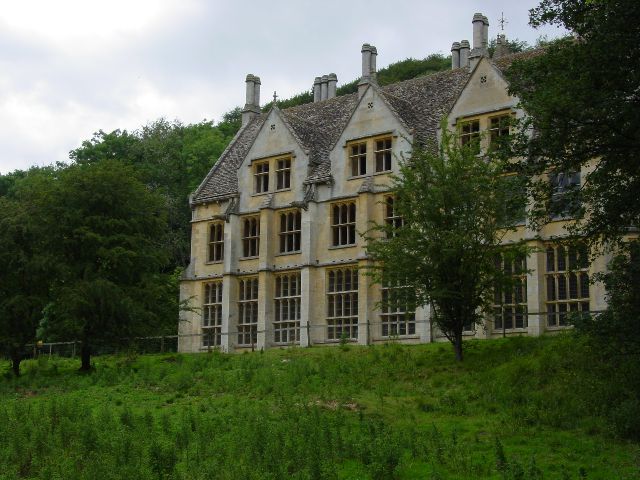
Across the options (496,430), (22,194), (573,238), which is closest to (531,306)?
(573,238)

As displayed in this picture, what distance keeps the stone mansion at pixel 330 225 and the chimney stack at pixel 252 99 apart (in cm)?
522

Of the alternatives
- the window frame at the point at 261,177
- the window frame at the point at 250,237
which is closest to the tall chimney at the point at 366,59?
the window frame at the point at 261,177

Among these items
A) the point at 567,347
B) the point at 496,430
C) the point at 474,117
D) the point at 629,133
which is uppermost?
the point at 474,117

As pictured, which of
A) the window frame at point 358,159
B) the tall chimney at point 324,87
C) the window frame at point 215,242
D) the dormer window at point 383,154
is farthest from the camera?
the tall chimney at point 324,87

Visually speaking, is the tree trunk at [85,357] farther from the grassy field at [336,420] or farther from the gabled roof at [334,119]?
the gabled roof at [334,119]

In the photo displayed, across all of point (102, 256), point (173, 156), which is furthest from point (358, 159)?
point (173, 156)

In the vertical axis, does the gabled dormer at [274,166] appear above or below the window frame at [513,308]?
above

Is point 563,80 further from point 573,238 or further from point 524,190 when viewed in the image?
point 573,238

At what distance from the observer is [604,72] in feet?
68.9

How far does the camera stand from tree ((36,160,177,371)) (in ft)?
118

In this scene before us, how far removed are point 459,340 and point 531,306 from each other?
685 cm

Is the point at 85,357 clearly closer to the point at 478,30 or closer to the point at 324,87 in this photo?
the point at 478,30

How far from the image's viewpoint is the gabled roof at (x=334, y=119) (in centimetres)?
4331

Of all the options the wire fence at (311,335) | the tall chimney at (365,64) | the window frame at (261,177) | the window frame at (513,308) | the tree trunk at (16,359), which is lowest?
A: the tree trunk at (16,359)
